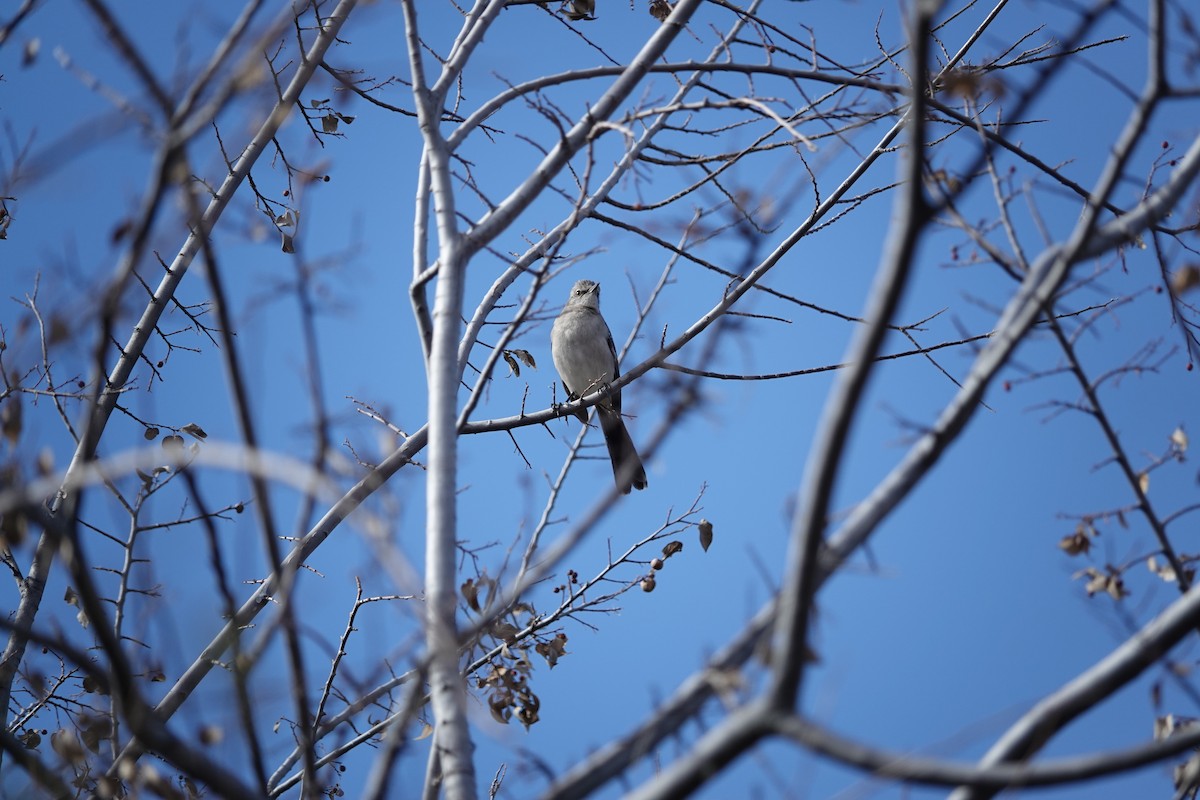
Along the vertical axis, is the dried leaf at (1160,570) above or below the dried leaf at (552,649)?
below

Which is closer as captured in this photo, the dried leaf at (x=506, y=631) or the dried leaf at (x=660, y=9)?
the dried leaf at (x=506, y=631)

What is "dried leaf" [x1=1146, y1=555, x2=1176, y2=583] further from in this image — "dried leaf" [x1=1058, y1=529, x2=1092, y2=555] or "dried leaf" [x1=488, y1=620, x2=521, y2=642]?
"dried leaf" [x1=488, y1=620, x2=521, y2=642]

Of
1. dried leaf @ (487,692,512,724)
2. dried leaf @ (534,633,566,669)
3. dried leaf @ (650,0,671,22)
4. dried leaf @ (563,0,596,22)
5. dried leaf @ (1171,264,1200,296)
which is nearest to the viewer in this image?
dried leaf @ (1171,264,1200,296)

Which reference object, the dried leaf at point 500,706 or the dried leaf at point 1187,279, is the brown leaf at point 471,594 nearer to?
the dried leaf at point 500,706

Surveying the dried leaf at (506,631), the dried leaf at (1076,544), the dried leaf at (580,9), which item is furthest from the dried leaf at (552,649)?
the dried leaf at (580,9)

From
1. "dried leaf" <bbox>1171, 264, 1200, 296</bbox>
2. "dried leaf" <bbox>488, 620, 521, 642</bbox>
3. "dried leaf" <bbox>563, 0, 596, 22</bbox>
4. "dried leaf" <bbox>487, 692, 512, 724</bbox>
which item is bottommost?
"dried leaf" <bbox>1171, 264, 1200, 296</bbox>

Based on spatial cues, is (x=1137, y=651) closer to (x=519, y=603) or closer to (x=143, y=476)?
(x=519, y=603)

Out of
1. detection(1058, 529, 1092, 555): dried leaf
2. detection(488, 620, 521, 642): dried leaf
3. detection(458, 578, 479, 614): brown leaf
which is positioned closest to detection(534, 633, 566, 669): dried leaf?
detection(488, 620, 521, 642): dried leaf

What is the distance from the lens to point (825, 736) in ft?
5.33

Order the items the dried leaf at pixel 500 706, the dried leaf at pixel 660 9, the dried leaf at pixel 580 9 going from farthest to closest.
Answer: the dried leaf at pixel 660 9 → the dried leaf at pixel 580 9 → the dried leaf at pixel 500 706

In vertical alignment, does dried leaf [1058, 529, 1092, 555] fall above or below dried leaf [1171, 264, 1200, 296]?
below

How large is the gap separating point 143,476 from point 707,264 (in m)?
2.40

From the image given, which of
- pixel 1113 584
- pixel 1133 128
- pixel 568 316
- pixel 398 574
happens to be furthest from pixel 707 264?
pixel 568 316

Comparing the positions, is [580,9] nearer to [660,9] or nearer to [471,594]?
[660,9]
